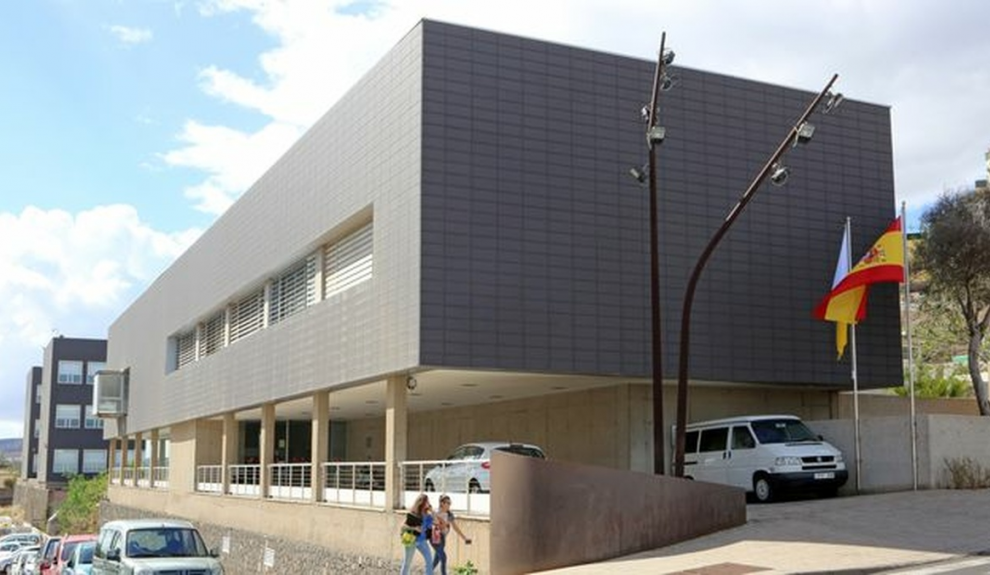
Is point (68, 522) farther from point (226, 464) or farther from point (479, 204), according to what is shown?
point (479, 204)

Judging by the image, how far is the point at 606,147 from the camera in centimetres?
2505

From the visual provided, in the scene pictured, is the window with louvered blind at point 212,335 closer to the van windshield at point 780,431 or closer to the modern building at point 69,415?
the van windshield at point 780,431

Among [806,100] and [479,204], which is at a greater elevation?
[806,100]

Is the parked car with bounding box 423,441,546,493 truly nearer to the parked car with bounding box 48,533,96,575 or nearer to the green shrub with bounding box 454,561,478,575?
the green shrub with bounding box 454,561,478,575

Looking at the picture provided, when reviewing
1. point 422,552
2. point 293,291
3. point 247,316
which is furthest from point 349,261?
point 247,316

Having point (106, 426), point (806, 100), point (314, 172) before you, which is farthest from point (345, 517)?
point (106, 426)

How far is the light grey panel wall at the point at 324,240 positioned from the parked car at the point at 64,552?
273 inches

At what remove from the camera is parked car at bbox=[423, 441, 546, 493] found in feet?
68.7

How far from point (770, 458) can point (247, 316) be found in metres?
21.2

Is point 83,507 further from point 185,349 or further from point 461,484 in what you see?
point 461,484

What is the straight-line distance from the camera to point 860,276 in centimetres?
2494

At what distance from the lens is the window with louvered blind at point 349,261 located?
26672 mm

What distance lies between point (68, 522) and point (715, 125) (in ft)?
197

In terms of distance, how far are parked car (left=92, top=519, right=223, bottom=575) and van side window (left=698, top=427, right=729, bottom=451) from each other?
37.5 ft
